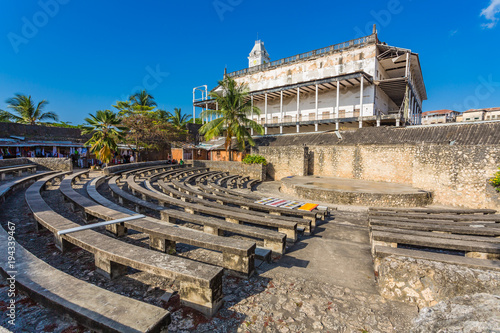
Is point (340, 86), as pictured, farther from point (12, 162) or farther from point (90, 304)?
point (12, 162)

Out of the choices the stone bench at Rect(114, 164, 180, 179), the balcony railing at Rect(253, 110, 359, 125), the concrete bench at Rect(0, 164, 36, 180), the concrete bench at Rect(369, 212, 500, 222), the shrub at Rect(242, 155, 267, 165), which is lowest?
the concrete bench at Rect(369, 212, 500, 222)

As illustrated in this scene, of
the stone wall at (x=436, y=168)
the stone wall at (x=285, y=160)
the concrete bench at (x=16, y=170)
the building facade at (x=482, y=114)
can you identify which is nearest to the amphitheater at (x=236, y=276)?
the stone wall at (x=436, y=168)

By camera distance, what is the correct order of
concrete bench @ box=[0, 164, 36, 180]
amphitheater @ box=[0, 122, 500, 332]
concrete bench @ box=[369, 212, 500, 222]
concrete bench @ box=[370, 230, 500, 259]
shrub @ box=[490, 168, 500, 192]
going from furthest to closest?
concrete bench @ box=[0, 164, 36, 180] < shrub @ box=[490, 168, 500, 192] < concrete bench @ box=[369, 212, 500, 222] < concrete bench @ box=[370, 230, 500, 259] < amphitheater @ box=[0, 122, 500, 332]

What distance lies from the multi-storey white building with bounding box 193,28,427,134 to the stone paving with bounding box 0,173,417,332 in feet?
78.3

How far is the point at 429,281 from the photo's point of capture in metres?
2.82

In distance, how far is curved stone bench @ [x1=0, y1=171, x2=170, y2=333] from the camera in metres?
1.73

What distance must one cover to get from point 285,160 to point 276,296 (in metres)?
16.1

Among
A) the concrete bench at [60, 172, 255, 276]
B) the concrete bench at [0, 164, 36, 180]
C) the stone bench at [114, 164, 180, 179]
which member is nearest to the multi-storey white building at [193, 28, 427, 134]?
the stone bench at [114, 164, 180, 179]

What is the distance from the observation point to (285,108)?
32906 millimetres

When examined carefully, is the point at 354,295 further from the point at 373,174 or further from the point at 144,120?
the point at 144,120

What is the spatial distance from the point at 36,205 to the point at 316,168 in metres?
16.4

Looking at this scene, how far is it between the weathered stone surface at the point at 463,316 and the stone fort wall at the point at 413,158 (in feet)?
34.1

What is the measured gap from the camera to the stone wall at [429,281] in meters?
2.69

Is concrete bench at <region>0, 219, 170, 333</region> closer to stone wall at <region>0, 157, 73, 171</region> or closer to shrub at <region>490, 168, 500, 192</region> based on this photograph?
shrub at <region>490, 168, 500, 192</region>
